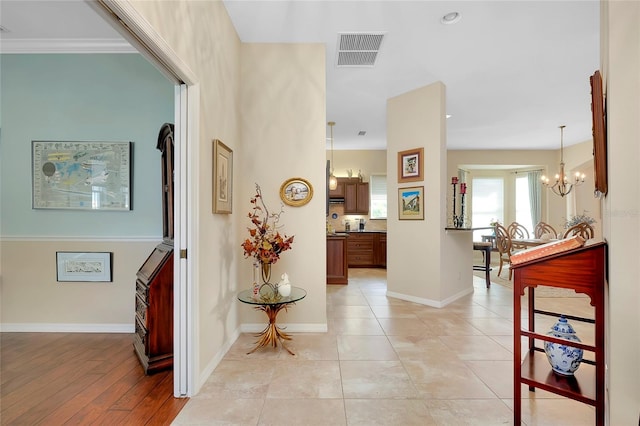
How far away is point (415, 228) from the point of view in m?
4.29

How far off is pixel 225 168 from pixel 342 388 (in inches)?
77.6

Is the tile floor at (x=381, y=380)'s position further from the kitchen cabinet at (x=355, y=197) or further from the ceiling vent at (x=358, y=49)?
the kitchen cabinet at (x=355, y=197)

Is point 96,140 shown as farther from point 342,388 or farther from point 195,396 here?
point 342,388

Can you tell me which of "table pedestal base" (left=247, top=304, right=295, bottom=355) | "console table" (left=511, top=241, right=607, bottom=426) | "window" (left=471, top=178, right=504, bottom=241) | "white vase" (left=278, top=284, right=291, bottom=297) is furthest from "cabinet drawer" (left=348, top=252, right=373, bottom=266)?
"console table" (left=511, top=241, right=607, bottom=426)

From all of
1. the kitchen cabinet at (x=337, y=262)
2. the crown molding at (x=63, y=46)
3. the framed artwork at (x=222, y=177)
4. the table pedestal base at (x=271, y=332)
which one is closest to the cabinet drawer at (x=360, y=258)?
the kitchen cabinet at (x=337, y=262)

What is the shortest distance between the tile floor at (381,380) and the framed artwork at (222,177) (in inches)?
51.5

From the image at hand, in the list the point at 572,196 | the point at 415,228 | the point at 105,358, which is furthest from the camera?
the point at 572,196

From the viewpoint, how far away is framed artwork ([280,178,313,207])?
316 centimetres

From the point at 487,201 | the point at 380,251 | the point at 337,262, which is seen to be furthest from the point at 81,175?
the point at 487,201

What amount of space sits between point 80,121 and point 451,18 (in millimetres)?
3839

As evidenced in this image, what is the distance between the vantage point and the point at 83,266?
10.3 feet

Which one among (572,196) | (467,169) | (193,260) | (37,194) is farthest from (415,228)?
(572,196)

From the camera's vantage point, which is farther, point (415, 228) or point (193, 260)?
point (415, 228)

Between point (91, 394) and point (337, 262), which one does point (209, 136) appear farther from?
point (337, 262)
